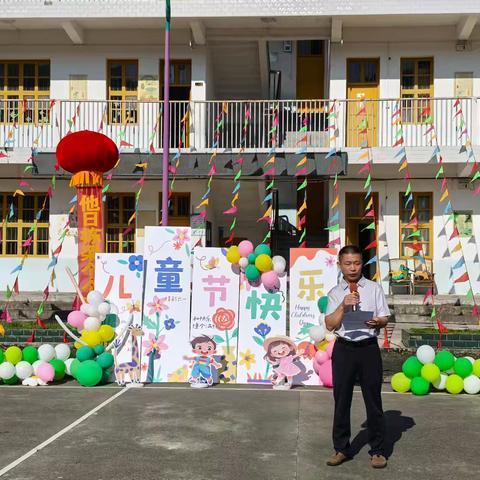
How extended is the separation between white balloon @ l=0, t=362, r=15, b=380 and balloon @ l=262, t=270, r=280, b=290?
363 cm

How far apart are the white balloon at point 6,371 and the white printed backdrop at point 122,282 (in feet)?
4.88

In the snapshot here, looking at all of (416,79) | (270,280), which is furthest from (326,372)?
(416,79)

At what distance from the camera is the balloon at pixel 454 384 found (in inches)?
340

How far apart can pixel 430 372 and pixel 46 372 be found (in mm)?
5033

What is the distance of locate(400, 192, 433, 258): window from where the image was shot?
19.0 m

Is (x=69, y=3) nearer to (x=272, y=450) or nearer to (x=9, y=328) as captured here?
(x=9, y=328)

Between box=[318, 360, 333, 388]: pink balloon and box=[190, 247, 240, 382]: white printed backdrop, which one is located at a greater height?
box=[190, 247, 240, 382]: white printed backdrop

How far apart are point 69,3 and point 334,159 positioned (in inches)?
324

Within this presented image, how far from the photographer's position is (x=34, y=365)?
9.45 m

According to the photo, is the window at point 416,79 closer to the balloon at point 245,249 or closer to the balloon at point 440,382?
the balloon at point 245,249

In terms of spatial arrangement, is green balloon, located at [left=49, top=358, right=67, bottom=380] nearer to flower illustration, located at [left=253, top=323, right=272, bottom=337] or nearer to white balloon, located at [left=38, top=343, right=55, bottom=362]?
white balloon, located at [left=38, top=343, right=55, bottom=362]

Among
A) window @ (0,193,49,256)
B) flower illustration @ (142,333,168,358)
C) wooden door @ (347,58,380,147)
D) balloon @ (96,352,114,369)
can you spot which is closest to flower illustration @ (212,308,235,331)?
flower illustration @ (142,333,168,358)

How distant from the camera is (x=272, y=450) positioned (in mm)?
6152

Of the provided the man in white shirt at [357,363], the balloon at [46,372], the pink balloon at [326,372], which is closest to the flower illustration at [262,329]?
the pink balloon at [326,372]
